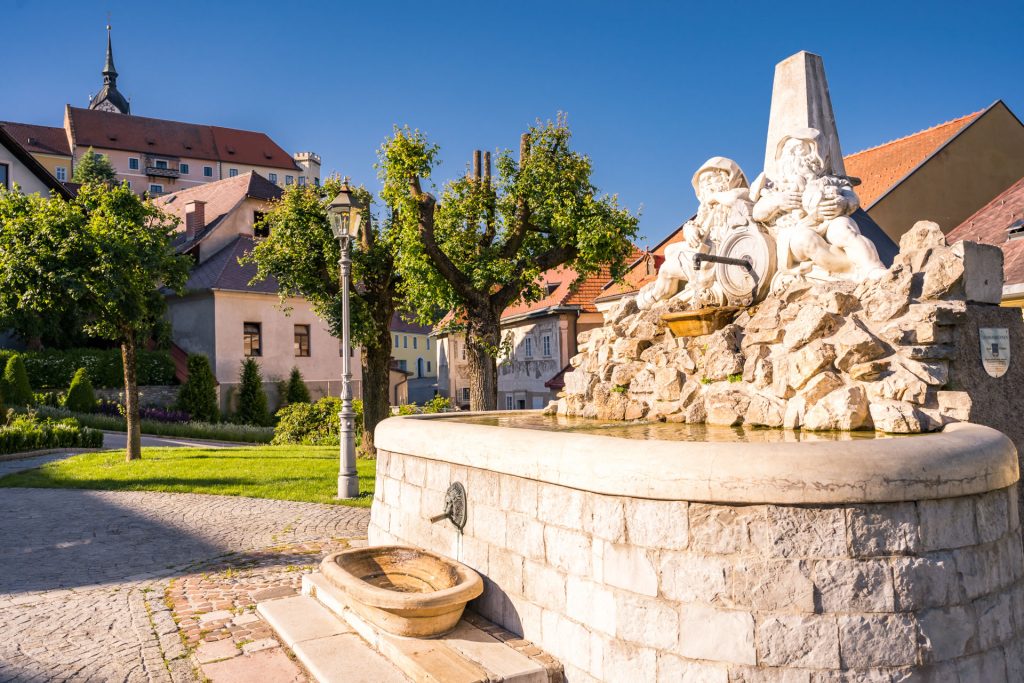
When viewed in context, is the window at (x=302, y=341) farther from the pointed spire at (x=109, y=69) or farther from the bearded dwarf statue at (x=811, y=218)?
the pointed spire at (x=109, y=69)

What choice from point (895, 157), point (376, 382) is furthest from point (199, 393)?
point (895, 157)

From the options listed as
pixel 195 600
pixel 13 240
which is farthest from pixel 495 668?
pixel 13 240

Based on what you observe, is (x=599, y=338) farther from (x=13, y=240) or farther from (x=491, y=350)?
(x=13, y=240)

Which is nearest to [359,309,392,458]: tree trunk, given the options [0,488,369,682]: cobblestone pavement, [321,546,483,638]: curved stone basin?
[0,488,369,682]: cobblestone pavement

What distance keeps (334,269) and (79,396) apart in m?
14.8

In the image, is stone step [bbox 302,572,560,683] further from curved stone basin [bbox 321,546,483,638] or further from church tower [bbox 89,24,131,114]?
church tower [bbox 89,24,131,114]

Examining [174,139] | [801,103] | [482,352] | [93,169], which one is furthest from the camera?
[174,139]

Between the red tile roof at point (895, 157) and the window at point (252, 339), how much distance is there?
24.2 m

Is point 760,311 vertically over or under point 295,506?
over

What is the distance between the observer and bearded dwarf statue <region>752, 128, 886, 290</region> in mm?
6707

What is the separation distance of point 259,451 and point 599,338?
44.3ft

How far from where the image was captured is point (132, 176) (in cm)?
7262

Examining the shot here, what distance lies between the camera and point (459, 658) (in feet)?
14.7

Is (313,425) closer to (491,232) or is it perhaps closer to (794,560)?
(491,232)
